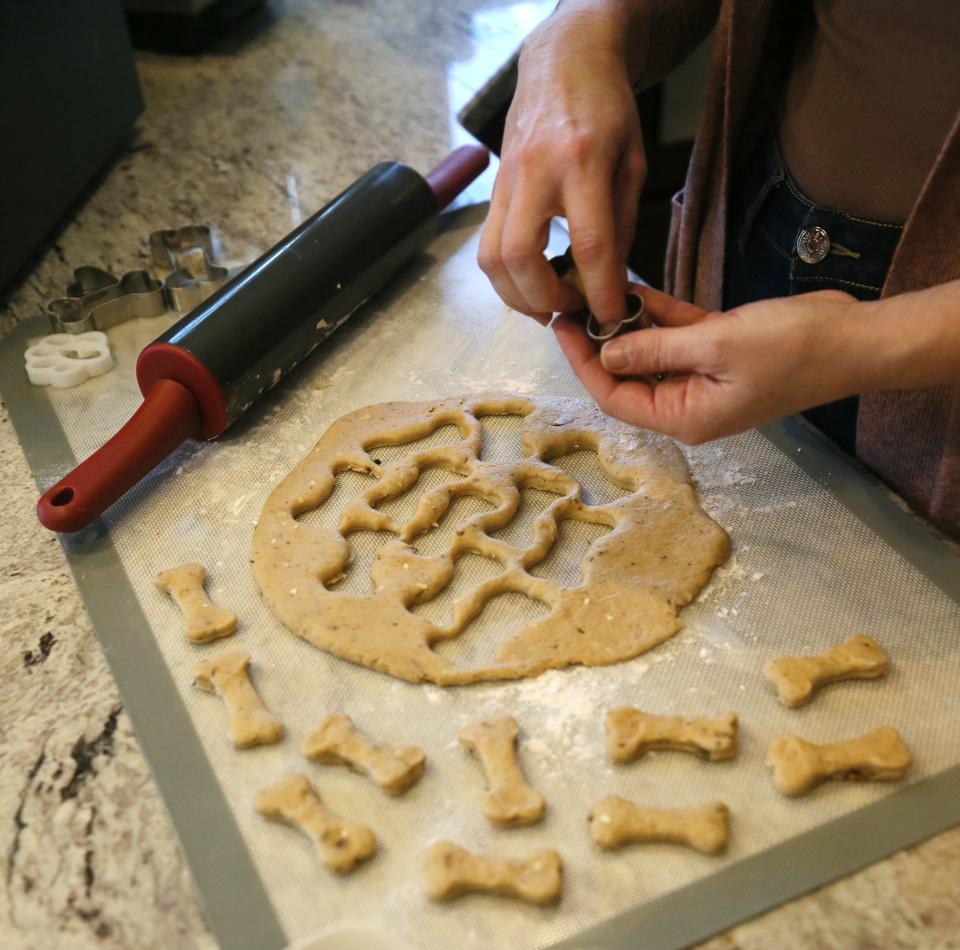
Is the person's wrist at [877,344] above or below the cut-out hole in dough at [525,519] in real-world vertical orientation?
above

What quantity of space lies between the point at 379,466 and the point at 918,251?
0.58m

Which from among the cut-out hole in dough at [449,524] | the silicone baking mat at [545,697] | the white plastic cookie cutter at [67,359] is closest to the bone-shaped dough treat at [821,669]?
the silicone baking mat at [545,697]

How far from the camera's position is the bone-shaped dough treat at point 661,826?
0.77 meters

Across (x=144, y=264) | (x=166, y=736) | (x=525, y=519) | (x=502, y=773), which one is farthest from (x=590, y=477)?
(x=144, y=264)

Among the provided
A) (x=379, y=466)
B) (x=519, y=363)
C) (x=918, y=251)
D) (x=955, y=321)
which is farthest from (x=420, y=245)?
(x=955, y=321)

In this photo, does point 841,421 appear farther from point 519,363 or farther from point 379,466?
point 379,466

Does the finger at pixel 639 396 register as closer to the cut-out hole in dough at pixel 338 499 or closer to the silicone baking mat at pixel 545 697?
the silicone baking mat at pixel 545 697

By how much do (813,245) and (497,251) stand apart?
1.18 feet

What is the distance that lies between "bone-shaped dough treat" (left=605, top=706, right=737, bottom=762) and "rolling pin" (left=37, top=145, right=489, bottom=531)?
562 millimetres

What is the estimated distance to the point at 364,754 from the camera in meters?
0.83

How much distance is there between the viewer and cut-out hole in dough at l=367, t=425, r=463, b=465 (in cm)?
116

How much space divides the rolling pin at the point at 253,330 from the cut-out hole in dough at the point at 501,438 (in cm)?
25

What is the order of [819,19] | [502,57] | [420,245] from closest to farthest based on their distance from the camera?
[819,19] < [420,245] < [502,57]

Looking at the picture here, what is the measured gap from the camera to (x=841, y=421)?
1.18 metres
